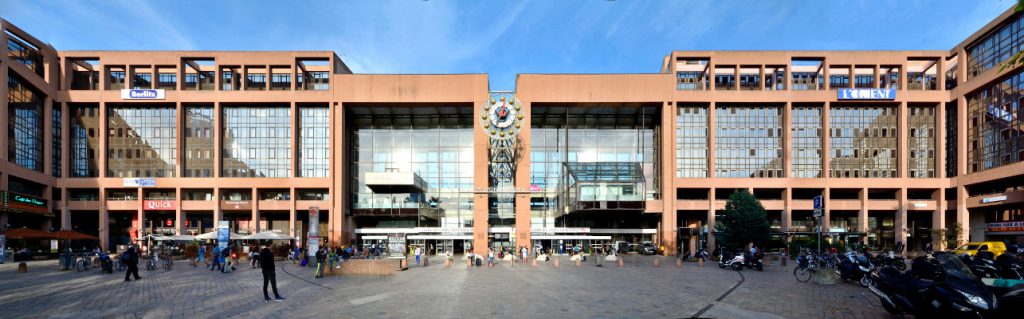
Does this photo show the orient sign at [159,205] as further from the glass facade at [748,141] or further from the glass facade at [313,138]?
the glass facade at [748,141]

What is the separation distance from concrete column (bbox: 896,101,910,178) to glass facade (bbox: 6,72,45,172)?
90431 mm

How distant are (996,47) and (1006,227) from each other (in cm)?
1760

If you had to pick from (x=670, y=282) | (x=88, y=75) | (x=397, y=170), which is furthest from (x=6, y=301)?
(x=88, y=75)

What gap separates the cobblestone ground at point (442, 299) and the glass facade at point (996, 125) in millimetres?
45896

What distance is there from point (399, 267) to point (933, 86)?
220 feet

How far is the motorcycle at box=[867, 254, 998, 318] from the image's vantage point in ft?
35.4

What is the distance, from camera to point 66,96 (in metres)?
60.7

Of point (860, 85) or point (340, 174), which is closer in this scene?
point (340, 174)

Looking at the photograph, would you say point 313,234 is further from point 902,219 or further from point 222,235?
point 902,219

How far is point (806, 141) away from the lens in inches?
2458

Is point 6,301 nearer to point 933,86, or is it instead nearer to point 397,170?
point 397,170

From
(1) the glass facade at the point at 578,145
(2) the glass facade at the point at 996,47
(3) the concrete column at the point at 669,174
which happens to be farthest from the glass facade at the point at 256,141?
(2) the glass facade at the point at 996,47

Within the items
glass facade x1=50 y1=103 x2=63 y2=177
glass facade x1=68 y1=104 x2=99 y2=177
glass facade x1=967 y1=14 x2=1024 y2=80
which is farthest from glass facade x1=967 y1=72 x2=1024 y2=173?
glass facade x1=50 y1=103 x2=63 y2=177

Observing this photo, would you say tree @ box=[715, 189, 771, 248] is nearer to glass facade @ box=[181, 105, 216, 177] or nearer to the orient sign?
glass facade @ box=[181, 105, 216, 177]
